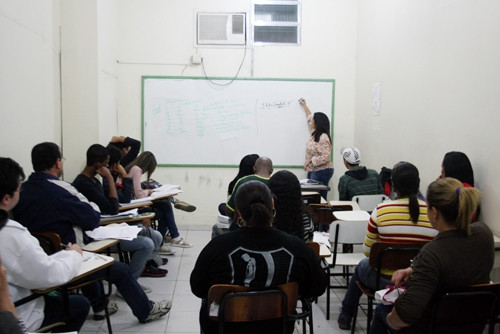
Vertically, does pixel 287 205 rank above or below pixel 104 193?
above

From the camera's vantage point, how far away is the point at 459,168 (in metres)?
3.18

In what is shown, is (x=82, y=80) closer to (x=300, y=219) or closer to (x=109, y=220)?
(x=109, y=220)

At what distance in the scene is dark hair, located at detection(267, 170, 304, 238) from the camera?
8.47ft

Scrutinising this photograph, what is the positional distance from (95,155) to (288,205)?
1615 mm

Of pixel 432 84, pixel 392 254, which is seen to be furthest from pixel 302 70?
pixel 392 254

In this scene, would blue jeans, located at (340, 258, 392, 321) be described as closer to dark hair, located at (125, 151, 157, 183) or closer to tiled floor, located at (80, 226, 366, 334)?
tiled floor, located at (80, 226, 366, 334)

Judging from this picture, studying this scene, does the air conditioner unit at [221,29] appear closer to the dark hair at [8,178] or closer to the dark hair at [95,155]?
the dark hair at [95,155]

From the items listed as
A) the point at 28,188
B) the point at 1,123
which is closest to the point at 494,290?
the point at 28,188

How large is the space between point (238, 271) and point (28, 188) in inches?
58.7

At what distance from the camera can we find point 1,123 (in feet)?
10.6

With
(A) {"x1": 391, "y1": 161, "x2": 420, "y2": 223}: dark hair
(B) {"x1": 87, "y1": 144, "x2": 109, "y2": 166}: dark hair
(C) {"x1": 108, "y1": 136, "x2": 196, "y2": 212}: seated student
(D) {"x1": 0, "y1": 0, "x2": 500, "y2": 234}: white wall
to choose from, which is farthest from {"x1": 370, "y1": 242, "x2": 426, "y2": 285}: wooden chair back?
(C) {"x1": 108, "y1": 136, "x2": 196, "y2": 212}: seated student

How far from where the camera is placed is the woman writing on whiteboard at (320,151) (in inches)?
231

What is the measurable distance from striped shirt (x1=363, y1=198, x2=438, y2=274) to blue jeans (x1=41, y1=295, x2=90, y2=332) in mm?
1709

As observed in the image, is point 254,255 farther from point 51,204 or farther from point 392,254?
point 51,204
